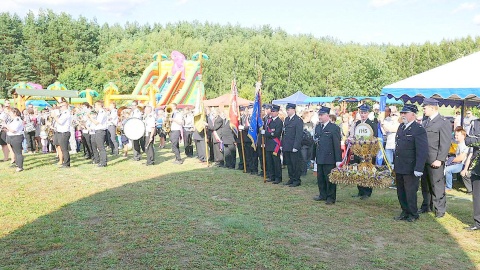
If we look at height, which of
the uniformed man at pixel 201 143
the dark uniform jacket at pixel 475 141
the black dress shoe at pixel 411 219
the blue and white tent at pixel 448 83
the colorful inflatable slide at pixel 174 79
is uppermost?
the colorful inflatable slide at pixel 174 79

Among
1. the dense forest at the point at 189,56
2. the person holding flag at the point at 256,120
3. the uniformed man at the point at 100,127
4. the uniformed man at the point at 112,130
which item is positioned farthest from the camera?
the dense forest at the point at 189,56

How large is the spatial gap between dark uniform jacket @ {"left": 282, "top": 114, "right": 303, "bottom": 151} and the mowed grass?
106 centimetres

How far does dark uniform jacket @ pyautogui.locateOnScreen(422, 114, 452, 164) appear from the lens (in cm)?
732

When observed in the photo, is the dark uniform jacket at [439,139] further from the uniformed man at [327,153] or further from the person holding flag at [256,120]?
the person holding flag at [256,120]

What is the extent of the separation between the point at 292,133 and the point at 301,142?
1.30 ft

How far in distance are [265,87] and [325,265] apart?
53719 mm

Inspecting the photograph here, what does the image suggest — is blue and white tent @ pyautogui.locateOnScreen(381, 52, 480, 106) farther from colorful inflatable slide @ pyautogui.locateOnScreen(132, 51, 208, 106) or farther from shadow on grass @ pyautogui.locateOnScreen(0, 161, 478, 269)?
colorful inflatable slide @ pyautogui.locateOnScreen(132, 51, 208, 106)

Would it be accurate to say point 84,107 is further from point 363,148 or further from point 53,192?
point 363,148

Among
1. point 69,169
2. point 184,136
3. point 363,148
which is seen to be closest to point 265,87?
point 184,136

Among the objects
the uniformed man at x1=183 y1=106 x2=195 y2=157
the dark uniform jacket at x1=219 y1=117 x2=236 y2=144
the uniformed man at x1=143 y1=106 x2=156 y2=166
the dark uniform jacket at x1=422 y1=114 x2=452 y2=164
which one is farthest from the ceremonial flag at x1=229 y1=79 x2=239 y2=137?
the dark uniform jacket at x1=422 y1=114 x2=452 y2=164

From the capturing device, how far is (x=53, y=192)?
9523mm

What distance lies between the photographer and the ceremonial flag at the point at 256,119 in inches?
443

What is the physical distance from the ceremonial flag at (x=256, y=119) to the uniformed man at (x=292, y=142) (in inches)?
43.0

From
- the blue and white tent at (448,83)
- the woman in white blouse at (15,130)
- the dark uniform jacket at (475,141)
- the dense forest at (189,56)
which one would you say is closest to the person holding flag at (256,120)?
the blue and white tent at (448,83)
